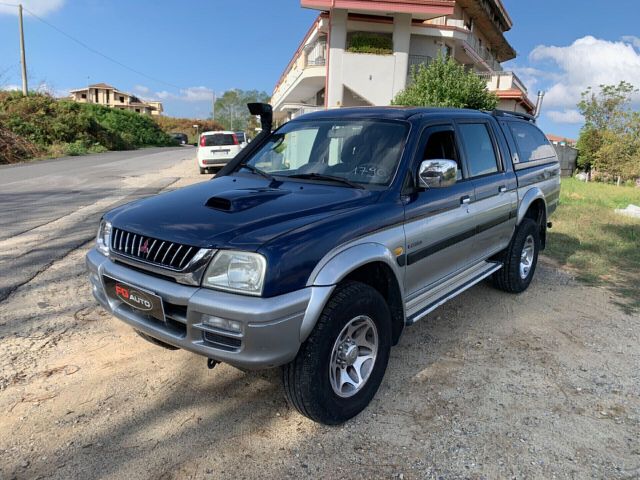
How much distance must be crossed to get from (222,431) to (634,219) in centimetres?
1048

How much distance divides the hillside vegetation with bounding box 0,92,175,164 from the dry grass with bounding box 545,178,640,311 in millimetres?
22693

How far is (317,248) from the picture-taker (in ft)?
8.20

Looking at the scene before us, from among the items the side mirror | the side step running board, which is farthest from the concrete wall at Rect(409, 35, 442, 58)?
the side mirror

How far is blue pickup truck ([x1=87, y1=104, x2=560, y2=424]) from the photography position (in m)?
2.39

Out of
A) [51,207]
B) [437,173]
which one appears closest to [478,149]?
[437,173]

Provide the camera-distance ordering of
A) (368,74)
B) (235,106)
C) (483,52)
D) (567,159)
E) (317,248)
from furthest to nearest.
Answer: (235,106)
(483,52)
(567,159)
(368,74)
(317,248)

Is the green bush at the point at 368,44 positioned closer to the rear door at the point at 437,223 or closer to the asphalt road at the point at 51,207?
the asphalt road at the point at 51,207

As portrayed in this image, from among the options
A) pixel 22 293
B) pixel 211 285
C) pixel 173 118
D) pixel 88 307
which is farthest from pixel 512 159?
pixel 173 118

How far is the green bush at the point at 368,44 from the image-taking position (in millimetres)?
23953

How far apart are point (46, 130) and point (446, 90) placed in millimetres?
23459

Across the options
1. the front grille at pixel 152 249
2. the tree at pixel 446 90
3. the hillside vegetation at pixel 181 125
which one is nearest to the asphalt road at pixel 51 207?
the front grille at pixel 152 249

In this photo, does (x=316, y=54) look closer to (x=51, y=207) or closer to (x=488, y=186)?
(x=51, y=207)

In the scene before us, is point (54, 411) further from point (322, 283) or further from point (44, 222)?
point (44, 222)

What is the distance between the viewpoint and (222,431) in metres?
2.74
